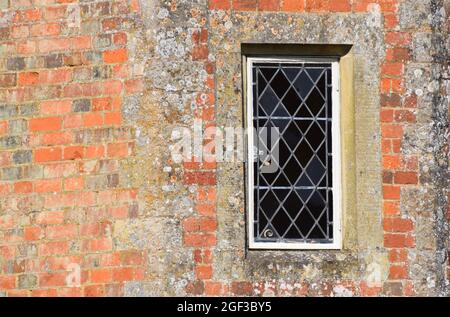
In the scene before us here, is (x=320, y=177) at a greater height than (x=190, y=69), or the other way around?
(x=190, y=69)

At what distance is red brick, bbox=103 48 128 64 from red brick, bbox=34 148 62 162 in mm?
738

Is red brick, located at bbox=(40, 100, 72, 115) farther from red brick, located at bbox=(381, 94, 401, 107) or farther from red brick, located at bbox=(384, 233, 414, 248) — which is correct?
red brick, located at bbox=(384, 233, 414, 248)

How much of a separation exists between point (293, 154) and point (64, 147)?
1649 millimetres

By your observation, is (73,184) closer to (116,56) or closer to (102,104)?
(102,104)

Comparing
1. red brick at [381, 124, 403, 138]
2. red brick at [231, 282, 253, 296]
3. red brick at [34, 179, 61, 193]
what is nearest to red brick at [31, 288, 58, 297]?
red brick at [34, 179, 61, 193]

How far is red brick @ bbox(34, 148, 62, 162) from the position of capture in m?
12.3

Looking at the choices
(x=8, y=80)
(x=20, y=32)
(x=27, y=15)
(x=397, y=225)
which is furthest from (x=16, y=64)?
(x=397, y=225)

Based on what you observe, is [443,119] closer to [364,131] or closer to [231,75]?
[364,131]

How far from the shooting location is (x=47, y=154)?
12328 millimetres

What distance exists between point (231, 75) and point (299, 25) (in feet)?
2.03

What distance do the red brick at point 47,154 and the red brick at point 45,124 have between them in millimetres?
153

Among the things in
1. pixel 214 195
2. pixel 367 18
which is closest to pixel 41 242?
pixel 214 195

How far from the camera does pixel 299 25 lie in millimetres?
12312

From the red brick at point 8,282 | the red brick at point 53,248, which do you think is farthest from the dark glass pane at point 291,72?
the red brick at point 8,282
